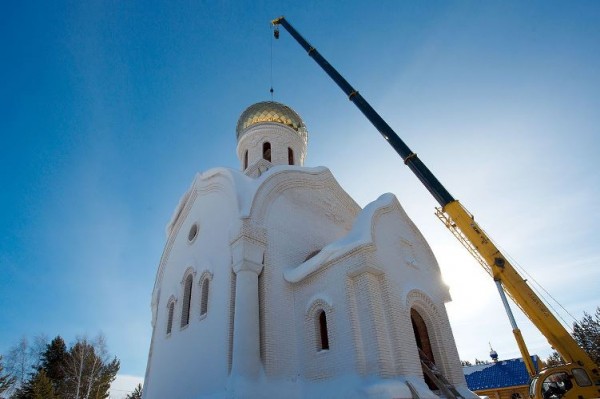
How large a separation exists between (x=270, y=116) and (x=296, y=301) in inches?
324

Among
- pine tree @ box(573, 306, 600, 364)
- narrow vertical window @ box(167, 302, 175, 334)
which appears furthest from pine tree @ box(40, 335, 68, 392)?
pine tree @ box(573, 306, 600, 364)

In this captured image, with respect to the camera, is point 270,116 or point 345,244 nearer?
point 345,244

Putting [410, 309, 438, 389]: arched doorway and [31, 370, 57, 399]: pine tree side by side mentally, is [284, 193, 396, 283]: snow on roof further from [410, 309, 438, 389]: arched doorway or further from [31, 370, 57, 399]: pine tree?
[31, 370, 57, 399]: pine tree

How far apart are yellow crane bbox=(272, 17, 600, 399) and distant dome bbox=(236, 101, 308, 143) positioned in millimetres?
4385

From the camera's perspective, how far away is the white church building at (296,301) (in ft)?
21.0

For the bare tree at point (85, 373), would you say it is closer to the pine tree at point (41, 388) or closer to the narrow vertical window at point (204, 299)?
the pine tree at point (41, 388)

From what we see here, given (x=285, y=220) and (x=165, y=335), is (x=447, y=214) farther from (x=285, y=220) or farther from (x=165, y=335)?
(x=165, y=335)

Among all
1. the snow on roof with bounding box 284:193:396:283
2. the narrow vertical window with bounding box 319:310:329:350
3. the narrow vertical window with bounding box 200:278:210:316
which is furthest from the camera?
the narrow vertical window with bounding box 200:278:210:316

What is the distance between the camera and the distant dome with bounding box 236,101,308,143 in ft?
45.3

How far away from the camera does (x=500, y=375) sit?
52.3 ft

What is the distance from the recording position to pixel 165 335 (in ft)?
32.2

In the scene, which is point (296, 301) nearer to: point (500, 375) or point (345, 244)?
point (345, 244)

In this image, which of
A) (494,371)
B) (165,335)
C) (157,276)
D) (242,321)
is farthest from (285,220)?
(494,371)

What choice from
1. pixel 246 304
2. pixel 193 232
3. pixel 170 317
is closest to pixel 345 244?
pixel 246 304
